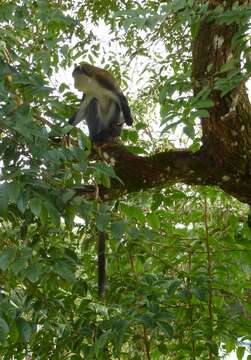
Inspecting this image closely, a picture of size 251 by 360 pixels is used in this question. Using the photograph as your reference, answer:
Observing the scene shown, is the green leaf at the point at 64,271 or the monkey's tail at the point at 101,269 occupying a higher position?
the monkey's tail at the point at 101,269

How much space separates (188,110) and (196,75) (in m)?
0.93

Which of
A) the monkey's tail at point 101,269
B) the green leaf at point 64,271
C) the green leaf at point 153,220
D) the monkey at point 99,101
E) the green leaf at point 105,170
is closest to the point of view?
the green leaf at point 64,271

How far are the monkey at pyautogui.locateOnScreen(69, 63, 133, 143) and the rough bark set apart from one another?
1.96m

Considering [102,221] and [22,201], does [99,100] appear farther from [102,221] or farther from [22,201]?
[22,201]

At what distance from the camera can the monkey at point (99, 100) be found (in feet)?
16.1

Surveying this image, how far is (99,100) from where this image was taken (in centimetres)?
516

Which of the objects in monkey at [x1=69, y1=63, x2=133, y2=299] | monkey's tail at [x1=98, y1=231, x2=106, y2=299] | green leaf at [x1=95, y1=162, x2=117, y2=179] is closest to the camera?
green leaf at [x1=95, y1=162, x2=117, y2=179]

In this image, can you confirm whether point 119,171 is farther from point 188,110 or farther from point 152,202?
point 188,110

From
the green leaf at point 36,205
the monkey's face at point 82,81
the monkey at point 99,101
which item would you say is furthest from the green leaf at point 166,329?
the monkey's face at point 82,81

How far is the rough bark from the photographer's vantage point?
2.52 meters

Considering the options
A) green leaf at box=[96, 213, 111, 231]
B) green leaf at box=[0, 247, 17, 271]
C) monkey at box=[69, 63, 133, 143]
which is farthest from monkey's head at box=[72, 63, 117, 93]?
green leaf at box=[0, 247, 17, 271]

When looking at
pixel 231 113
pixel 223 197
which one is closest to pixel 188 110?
pixel 231 113

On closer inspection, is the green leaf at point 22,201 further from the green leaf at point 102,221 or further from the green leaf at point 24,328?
the green leaf at point 24,328

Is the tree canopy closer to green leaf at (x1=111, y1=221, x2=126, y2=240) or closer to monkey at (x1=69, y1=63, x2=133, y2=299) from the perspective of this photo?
green leaf at (x1=111, y1=221, x2=126, y2=240)
